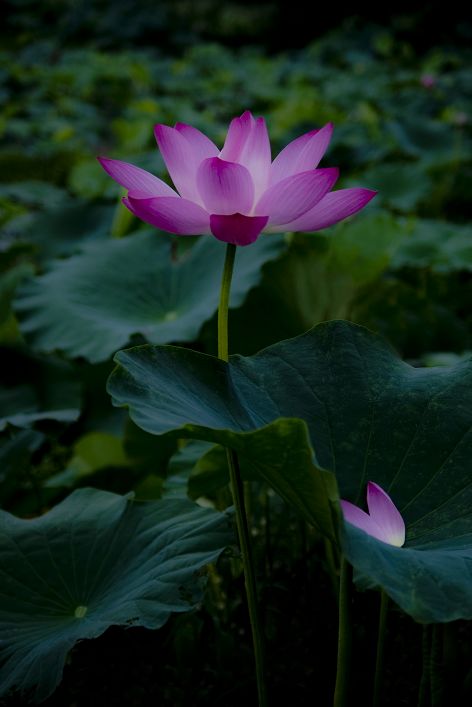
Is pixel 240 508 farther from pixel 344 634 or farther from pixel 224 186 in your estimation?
pixel 224 186

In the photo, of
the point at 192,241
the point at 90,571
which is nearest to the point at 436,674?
the point at 90,571

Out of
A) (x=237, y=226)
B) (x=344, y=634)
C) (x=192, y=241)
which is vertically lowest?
(x=192, y=241)

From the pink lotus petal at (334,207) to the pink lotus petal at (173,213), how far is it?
0.26 ft

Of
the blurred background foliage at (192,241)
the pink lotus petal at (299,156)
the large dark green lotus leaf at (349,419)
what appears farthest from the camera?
the blurred background foliage at (192,241)

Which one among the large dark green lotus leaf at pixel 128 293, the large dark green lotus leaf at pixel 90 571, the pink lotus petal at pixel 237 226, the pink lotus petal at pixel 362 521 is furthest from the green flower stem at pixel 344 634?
the large dark green lotus leaf at pixel 128 293

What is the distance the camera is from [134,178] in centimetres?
64

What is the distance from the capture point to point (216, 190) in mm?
613

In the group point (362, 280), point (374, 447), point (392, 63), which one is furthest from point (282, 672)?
point (392, 63)

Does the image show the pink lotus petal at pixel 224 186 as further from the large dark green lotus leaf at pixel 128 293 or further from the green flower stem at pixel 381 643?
the large dark green lotus leaf at pixel 128 293

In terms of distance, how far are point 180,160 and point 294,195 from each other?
0.34ft

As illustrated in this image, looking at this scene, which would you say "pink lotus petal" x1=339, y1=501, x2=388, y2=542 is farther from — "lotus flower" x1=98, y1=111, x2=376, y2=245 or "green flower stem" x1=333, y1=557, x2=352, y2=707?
"lotus flower" x1=98, y1=111, x2=376, y2=245

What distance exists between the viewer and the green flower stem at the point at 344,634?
0.58m

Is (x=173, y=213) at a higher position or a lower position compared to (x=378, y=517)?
higher

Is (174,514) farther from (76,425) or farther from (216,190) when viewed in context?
(76,425)
